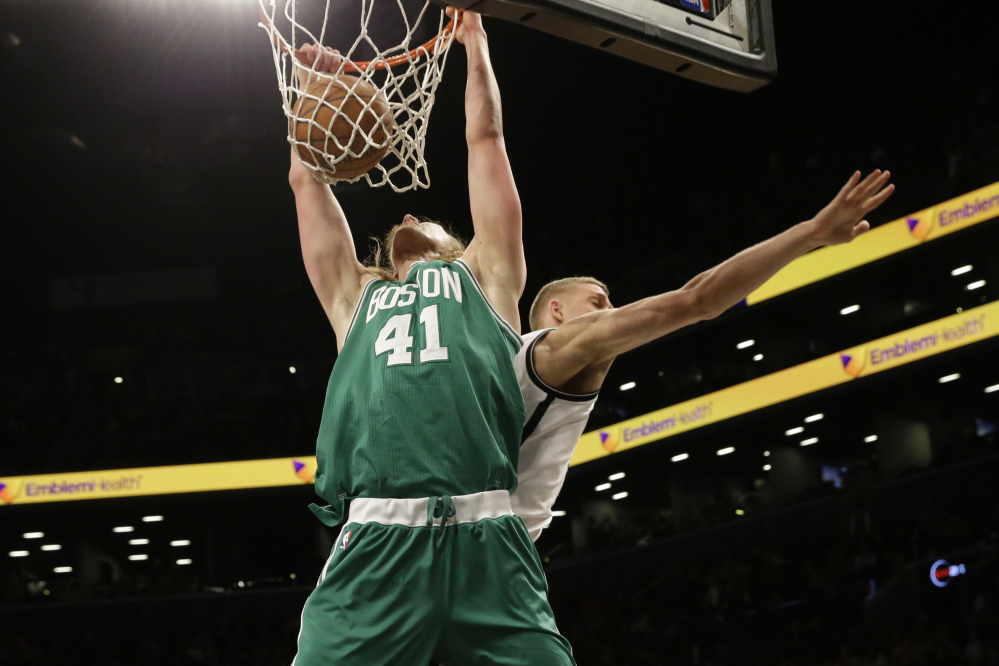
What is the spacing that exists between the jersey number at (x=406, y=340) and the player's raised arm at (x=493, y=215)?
21cm

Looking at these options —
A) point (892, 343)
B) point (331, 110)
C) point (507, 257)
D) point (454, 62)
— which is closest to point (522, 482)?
point (507, 257)

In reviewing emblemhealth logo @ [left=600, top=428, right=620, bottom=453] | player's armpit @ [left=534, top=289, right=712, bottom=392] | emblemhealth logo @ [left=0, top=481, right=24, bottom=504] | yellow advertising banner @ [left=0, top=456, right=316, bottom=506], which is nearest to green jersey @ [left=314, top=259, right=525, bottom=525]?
player's armpit @ [left=534, top=289, right=712, bottom=392]

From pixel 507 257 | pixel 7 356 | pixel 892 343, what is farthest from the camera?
pixel 7 356

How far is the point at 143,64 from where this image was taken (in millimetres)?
12797

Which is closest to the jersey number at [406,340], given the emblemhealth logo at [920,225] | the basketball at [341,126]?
the basketball at [341,126]

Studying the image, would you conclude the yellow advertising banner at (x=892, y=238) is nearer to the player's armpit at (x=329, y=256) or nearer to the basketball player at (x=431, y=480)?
the player's armpit at (x=329, y=256)

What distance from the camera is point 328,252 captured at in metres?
2.78

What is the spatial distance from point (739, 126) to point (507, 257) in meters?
18.1

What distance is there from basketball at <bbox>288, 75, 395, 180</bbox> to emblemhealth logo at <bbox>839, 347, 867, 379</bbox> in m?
13.5

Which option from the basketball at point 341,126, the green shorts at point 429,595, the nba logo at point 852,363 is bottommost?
the green shorts at point 429,595

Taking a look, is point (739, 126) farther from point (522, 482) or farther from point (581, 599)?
point (522, 482)

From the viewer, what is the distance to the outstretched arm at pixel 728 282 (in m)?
2.36

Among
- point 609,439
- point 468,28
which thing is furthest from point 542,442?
point 609,439

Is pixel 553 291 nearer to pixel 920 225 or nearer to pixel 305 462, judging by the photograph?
pixel 920 225
